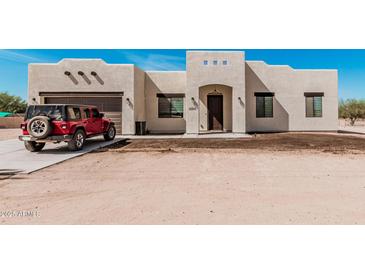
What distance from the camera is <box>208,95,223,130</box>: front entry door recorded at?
19.1 m

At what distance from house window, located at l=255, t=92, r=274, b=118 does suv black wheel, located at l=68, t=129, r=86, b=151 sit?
13.4 metres

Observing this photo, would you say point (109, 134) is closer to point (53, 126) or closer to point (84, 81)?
point (53, 126)

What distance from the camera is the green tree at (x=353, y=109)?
35.1 m

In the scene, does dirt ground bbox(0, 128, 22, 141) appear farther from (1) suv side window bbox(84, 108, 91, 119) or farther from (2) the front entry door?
(2) the front entry door

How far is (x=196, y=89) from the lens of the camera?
16547mm

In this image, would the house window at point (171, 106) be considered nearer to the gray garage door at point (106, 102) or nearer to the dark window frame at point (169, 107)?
the dark window frame at point (169, 107)

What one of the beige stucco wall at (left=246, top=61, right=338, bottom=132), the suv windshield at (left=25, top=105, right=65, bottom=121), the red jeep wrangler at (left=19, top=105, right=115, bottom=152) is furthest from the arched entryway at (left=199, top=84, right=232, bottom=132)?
the suv windshield at (left=25, top=105, right=65, bottom=121)

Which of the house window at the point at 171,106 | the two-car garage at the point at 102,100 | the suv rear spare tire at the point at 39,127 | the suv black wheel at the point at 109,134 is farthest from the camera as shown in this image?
the house window at the point at 171,106

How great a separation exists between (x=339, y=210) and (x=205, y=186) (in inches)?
96.5

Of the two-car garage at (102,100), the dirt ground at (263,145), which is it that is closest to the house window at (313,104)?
the dirt ground at (263,145)

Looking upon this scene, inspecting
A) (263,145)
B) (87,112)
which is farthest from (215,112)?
(87,112)

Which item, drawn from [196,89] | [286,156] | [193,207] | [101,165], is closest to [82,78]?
[196,89]

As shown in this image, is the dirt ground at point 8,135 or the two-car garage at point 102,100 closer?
the dirt ground at point 8,135

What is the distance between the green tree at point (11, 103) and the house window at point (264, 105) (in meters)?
54.9
